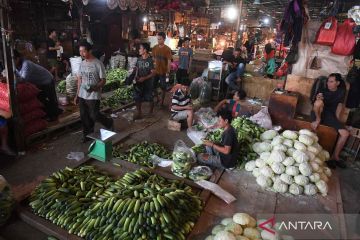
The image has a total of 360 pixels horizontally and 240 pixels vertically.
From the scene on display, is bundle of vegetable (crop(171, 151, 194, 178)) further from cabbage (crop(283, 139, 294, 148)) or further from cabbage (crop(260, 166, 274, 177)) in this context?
cabbage (crop(283, 139, 294, 148))

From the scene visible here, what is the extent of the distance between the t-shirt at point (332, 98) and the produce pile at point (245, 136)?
1.67 metres

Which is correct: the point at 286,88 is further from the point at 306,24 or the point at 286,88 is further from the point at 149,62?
the point at 149,62

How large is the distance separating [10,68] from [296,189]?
19.5 ft

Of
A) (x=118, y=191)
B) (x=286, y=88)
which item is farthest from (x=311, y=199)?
(x=286, y=88)

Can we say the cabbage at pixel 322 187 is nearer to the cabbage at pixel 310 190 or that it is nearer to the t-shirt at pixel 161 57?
the cabbage at pixel 310 190

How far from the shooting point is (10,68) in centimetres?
544

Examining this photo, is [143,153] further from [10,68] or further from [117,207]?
[10,68]

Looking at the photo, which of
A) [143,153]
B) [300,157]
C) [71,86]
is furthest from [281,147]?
[71,86]

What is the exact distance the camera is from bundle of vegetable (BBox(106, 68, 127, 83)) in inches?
450

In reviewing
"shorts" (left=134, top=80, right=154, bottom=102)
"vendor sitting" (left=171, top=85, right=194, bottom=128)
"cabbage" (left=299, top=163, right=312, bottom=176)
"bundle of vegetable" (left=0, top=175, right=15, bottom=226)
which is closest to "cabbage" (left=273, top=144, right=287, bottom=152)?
"cabbage" (left=299, top=163, right=312, bottom=176)

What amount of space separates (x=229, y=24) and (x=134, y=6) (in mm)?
13206

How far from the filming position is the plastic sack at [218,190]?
14.3 ft

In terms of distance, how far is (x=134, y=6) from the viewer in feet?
39.1

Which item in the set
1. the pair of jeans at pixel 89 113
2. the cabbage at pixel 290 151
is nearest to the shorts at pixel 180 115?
the pair of jeans at pixel 89 113
